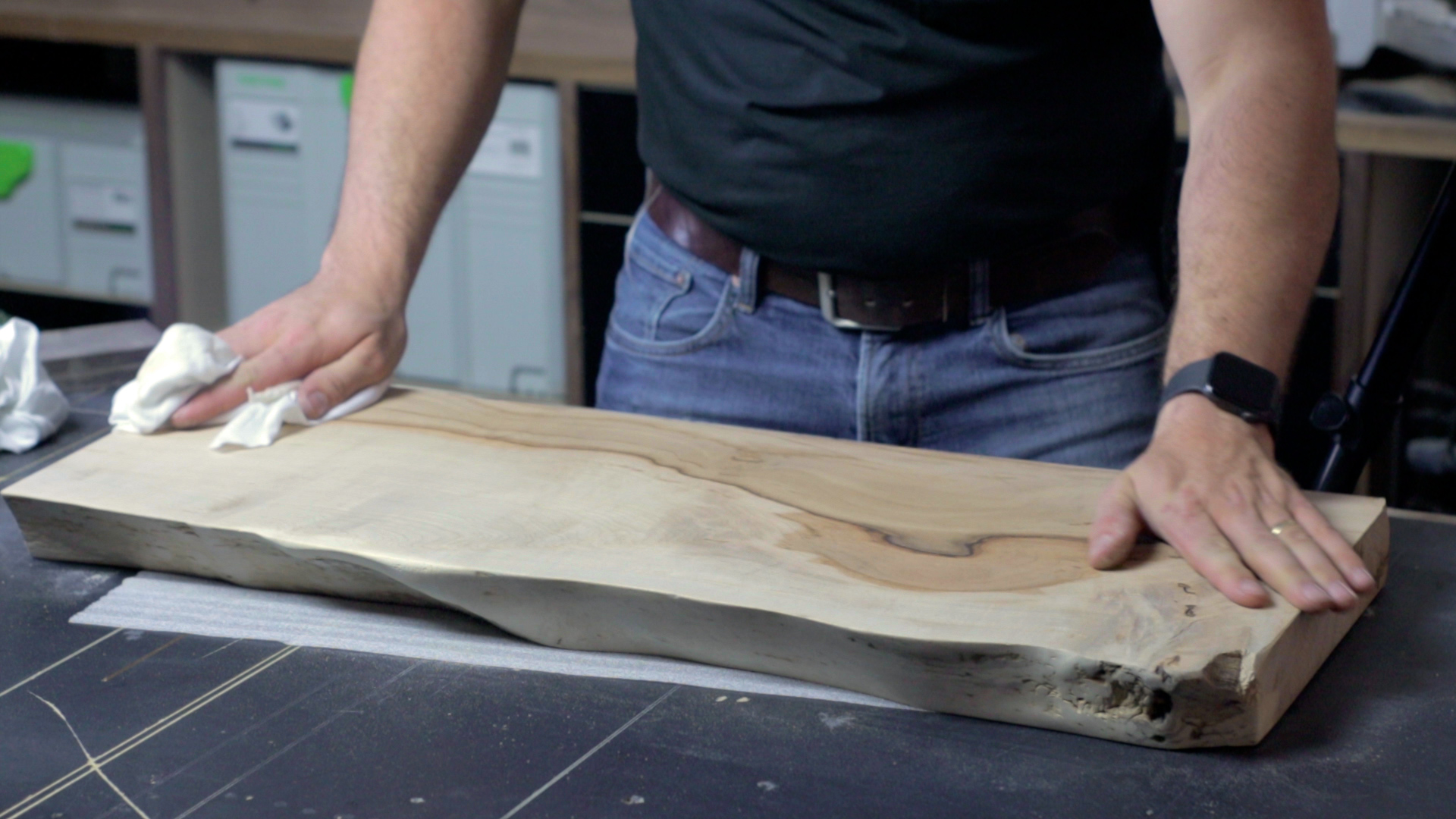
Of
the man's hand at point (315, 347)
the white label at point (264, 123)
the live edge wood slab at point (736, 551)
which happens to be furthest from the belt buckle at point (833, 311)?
the white label at point (264, 123)

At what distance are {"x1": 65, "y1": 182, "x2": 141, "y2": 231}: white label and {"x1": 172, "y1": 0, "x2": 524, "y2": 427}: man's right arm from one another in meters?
1.66

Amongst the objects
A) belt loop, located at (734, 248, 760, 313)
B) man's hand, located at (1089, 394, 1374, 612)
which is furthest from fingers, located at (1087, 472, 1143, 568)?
belt loop, located at (734, 248, 760, 313)

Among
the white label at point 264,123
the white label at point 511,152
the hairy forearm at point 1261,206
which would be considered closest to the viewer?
the hairy forearm at point 1261,206

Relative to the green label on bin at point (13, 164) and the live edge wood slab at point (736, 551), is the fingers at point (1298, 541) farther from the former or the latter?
the green label on bin at point (13, 164)

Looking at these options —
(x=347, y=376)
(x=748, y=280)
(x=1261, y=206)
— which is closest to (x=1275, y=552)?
(x=1261, y=206)

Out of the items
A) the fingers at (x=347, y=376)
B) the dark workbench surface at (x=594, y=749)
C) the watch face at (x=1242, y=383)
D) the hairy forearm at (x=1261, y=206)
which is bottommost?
the dark workbench surface at (x=594, y=749)

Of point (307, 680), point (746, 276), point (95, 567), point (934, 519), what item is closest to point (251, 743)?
point (307, 680)

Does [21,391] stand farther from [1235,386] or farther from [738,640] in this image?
[1235,386]

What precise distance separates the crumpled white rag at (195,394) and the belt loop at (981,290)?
0.49m

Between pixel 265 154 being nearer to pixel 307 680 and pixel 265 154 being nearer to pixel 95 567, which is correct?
pixel 95 567

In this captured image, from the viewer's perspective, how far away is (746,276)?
1.09 m

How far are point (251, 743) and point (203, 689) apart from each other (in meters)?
0.07

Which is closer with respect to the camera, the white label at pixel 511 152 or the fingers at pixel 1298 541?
the fingers at pixel 1298 541

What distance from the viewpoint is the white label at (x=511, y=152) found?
231 cm
